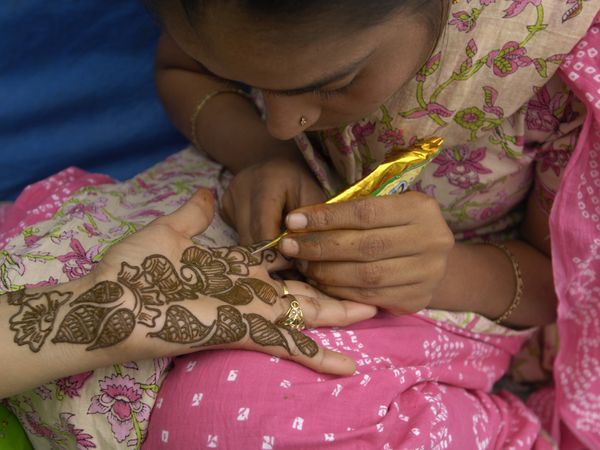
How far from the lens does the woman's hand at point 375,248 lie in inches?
28.9

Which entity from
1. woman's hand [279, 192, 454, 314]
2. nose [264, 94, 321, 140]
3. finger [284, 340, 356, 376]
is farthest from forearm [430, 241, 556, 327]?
nose [264, 94, 321, 140]

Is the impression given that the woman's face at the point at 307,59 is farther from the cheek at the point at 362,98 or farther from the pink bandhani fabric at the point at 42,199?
the pink bandhani fabric at the point at 42,199

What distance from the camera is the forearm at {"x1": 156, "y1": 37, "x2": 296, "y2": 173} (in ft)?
3.29

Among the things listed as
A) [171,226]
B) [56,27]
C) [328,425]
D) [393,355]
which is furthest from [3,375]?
[56,27]

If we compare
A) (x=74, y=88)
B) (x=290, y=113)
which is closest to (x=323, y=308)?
(x=290, y=113)

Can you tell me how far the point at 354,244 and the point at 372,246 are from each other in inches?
0.8

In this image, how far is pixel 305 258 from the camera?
747 millimetres

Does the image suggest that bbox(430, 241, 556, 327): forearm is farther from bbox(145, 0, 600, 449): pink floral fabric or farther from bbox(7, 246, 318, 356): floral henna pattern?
bbox(7, 246, 318, 356): floral henna pattern

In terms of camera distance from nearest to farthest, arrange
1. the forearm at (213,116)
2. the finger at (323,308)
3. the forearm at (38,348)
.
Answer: the forearm at (38,348) < the finger at (323,308) < the forearm at (213,116)

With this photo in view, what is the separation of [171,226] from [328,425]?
26 centimetres

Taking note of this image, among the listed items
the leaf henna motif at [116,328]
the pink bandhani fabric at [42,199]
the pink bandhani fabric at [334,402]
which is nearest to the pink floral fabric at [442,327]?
the pink bandhani fabric at [334,402]

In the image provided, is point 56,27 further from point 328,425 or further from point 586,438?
point 586,438

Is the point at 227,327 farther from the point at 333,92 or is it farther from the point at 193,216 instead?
the point at 333,92

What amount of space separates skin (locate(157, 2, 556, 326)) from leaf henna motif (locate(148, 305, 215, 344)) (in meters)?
0.13
